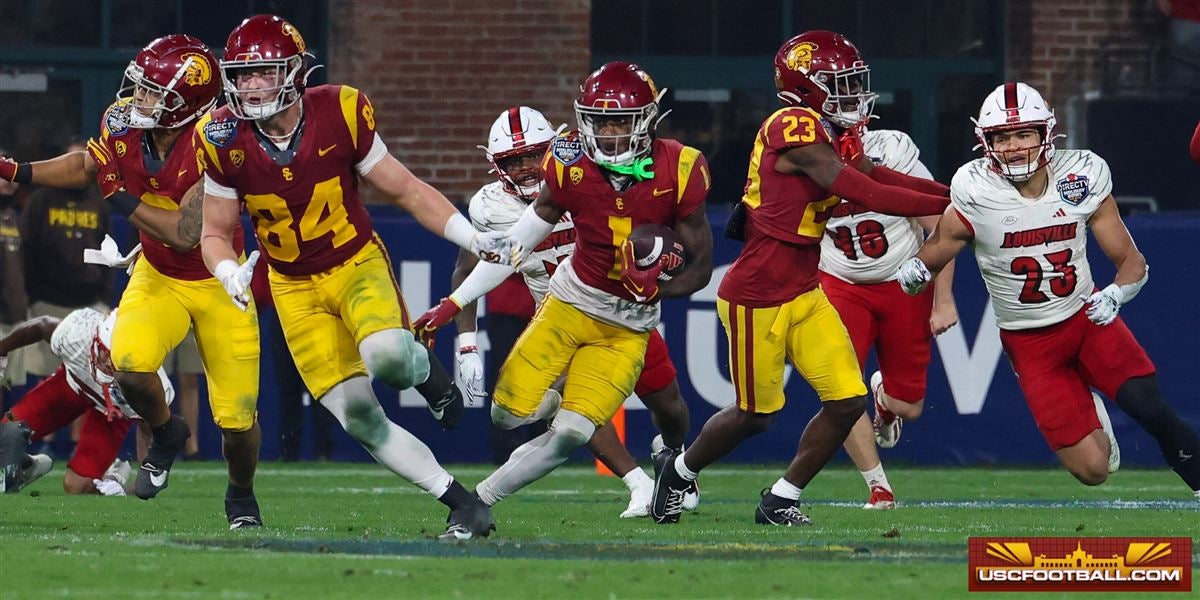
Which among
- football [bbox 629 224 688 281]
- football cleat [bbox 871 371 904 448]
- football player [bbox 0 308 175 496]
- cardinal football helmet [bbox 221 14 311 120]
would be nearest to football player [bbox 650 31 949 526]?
football [bbox 629 224 688 281]

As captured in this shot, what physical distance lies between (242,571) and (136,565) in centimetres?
36

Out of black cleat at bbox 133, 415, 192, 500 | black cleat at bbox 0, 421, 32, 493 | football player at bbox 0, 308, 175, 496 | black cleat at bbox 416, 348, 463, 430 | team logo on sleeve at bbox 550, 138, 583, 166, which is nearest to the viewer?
team logo on sleeve at bbox 550, 138, 583, 166

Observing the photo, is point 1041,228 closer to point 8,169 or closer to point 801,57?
point 801,57

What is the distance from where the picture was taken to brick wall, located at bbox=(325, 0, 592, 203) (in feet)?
44.2

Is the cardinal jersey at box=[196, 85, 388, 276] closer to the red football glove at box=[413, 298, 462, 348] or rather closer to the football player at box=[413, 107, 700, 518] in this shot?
the red football glove at box=[413, 298, 462, 348]

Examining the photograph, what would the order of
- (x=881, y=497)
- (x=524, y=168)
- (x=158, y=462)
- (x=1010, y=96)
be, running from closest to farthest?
1. (x=1010, y=96)
2. (x=158, y=462)
3. (x=524, y=168)
4. (x=881, y=497)

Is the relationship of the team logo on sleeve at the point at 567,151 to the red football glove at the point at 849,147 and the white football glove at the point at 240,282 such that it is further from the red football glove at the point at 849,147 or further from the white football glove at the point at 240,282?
the white football glove at the point at 240,282

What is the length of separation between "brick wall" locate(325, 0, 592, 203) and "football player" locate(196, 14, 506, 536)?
6.59 m

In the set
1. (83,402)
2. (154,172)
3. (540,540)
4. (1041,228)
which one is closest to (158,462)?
(154,172)

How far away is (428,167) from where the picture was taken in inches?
532

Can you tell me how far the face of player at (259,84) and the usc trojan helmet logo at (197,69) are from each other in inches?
33.6

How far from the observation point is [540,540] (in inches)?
272

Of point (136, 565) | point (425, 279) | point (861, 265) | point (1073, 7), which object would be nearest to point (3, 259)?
point (425, 279)

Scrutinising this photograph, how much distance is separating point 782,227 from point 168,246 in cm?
215
